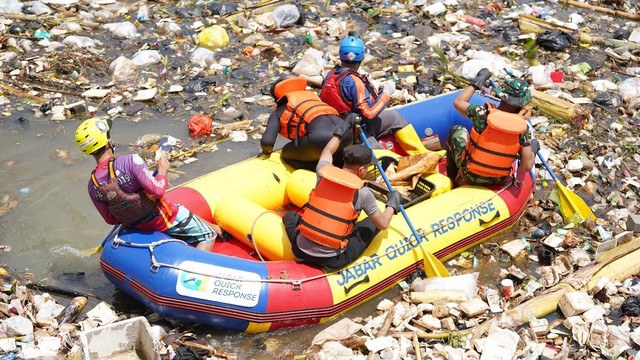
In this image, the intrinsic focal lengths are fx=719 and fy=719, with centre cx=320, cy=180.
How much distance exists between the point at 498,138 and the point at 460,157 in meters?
0.52

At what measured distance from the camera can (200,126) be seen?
8.12 metres

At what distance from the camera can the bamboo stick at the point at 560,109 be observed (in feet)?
26.7

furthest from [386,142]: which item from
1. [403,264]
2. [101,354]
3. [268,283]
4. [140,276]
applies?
[101,354]

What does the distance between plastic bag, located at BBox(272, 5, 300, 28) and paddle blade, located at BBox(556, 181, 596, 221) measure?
529 cm

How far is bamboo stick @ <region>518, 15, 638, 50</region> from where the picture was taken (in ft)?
34.1

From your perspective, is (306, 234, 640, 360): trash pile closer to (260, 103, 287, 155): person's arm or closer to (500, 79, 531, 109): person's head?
(500, 79, 531, 109): person's head

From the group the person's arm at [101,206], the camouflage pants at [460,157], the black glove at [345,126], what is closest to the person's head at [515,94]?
the camouflage pants at [460,157]

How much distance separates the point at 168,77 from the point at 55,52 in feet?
5.14

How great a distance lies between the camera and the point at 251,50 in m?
9.86

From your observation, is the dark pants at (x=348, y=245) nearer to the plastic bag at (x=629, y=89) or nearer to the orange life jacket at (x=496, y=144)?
the orange life jacket at (x=496, y=144)

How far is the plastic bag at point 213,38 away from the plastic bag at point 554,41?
4.53 meters

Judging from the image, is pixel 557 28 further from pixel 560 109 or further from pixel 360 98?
pixel 360 98

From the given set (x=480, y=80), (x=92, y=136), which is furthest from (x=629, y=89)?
(x=92, y=136)

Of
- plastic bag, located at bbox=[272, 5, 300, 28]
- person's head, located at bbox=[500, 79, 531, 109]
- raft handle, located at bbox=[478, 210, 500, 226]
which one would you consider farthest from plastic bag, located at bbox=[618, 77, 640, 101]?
plastic bag, located at bbox=[272, 5, 300, 28]
